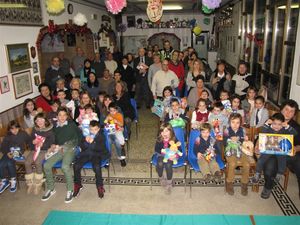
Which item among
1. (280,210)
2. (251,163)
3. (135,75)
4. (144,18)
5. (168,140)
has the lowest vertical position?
(280,210)

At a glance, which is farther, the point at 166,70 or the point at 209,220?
the point at 166,70

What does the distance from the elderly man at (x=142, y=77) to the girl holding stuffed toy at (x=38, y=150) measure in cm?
399

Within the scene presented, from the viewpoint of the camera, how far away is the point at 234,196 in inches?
167

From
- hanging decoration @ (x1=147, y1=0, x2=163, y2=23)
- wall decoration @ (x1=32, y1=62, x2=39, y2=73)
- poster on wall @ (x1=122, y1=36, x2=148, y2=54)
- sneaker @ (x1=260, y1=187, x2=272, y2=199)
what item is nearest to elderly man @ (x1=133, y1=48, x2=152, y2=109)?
hanging decoration @ (x1=147, y1=0, x2=163, y2=23)

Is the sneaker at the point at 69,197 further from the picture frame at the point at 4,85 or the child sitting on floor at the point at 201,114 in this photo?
the picture frame at the point at 4,85

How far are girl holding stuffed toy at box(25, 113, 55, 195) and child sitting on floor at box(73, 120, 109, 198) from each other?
0.59 m

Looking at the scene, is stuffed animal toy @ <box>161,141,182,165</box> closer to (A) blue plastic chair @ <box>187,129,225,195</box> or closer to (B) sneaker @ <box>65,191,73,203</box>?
(A) blue plastic chair @ <box>187,129,225,195</box>

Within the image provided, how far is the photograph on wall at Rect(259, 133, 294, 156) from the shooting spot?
4008mm

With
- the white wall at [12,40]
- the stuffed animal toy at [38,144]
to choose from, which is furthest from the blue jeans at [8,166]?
the white wall at [12,40]

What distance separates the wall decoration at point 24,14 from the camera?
5492 millimetres

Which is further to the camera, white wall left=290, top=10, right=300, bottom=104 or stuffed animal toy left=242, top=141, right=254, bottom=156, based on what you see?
white wall left=290, top=10, right=300, bottom=104

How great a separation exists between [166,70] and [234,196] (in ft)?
11.6

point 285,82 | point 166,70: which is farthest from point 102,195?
point 285,82

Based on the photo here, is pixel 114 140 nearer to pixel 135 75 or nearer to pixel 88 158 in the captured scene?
pixel 88 158
